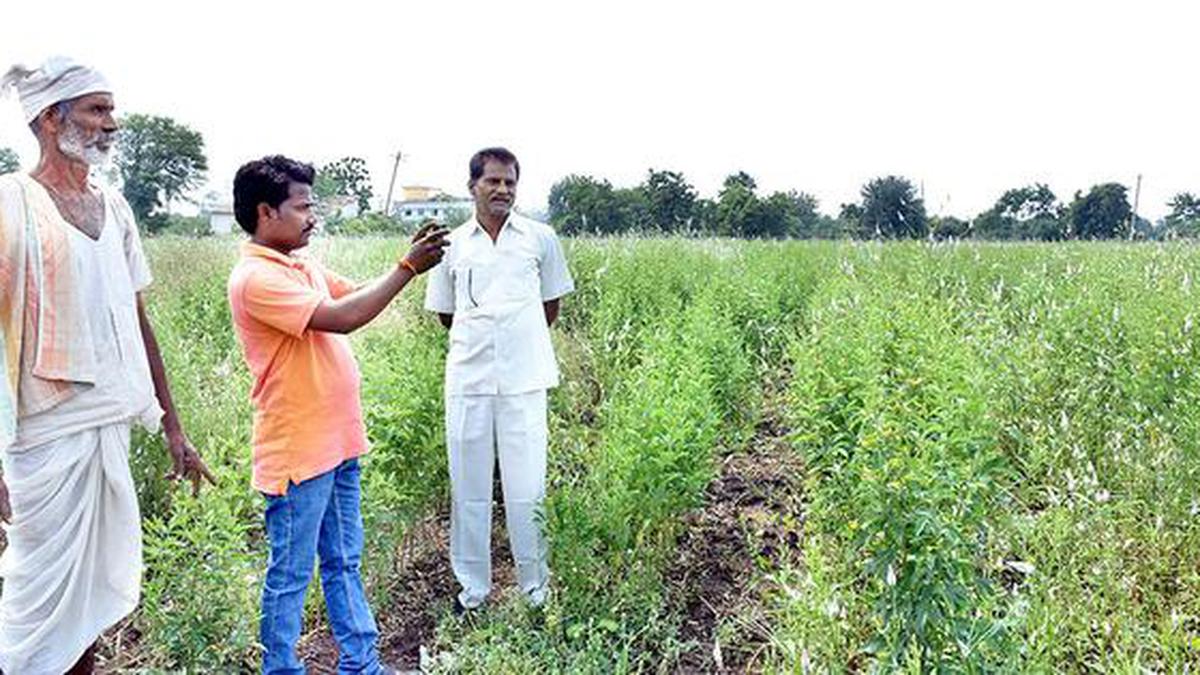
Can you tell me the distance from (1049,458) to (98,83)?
3.81 m

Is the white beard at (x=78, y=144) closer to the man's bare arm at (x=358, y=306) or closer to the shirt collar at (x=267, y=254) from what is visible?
the shirt collar at (x=267, y=254)

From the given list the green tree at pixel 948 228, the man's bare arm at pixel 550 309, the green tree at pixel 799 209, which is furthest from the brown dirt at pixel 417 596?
the green tree at pixel 799 209

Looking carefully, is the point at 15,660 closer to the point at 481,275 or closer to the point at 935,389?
the point at 481,275

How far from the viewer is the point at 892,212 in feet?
38.1

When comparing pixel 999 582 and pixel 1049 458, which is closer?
pixel 999 582

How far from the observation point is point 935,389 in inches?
116

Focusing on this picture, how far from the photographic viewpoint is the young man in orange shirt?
2750 millimetres

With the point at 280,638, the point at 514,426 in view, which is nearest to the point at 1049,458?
the point at 514,426

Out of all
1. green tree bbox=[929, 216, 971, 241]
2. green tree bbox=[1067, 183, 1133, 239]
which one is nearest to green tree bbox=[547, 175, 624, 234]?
green tree bbox=[929, 216, 971, 241]

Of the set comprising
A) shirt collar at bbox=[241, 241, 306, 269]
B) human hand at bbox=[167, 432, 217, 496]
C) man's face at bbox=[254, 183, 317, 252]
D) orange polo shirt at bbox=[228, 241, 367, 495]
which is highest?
man's face at bbox=[254, 183, 317, 252]

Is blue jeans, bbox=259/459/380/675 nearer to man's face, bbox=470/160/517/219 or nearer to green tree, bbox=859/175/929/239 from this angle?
man's face, bbox=470/160/517/219

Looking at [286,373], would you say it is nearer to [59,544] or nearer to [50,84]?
[59,544]

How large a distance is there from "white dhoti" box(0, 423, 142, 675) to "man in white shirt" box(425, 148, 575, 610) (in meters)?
1.36

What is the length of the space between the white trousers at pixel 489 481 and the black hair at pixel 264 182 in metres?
1.18
